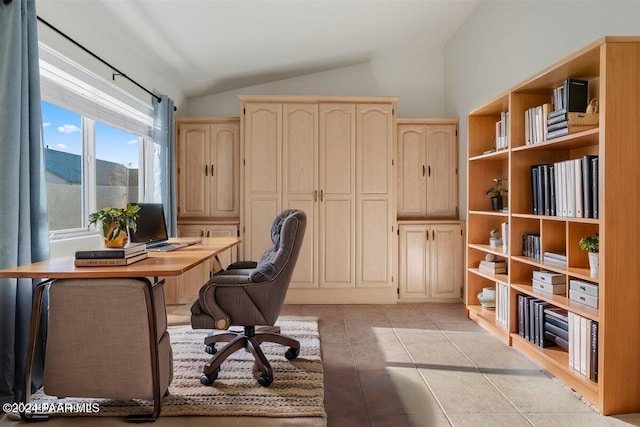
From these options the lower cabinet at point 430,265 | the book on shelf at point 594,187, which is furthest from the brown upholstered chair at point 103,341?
the lower cabinet at point 430,265

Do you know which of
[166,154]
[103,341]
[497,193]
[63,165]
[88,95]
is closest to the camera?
[103,341]

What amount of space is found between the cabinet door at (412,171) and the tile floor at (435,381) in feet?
4.49

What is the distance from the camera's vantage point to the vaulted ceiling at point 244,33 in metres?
2.81

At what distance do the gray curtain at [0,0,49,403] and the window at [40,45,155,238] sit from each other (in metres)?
0.38

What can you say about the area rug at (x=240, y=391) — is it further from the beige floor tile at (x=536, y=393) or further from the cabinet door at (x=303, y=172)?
the cabinet door at (x=303, y=172)

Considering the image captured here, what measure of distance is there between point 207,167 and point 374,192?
1.90 meters

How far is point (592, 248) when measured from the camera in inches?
85.3

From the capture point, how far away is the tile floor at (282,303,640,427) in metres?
1.92

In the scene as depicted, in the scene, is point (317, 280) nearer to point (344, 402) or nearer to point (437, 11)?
point (344, 402)

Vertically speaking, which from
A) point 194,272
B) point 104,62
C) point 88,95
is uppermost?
point 104,62

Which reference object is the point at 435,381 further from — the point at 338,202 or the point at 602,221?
the point at 338,202

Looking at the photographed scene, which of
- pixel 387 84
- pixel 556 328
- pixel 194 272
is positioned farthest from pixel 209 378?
pixel 387 84

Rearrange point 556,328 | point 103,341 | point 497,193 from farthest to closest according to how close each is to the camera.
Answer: point 497,193 < point 556,328 < point 103,341

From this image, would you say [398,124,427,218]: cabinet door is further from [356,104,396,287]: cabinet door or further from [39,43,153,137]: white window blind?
[39,43,153,137]: white window blind
